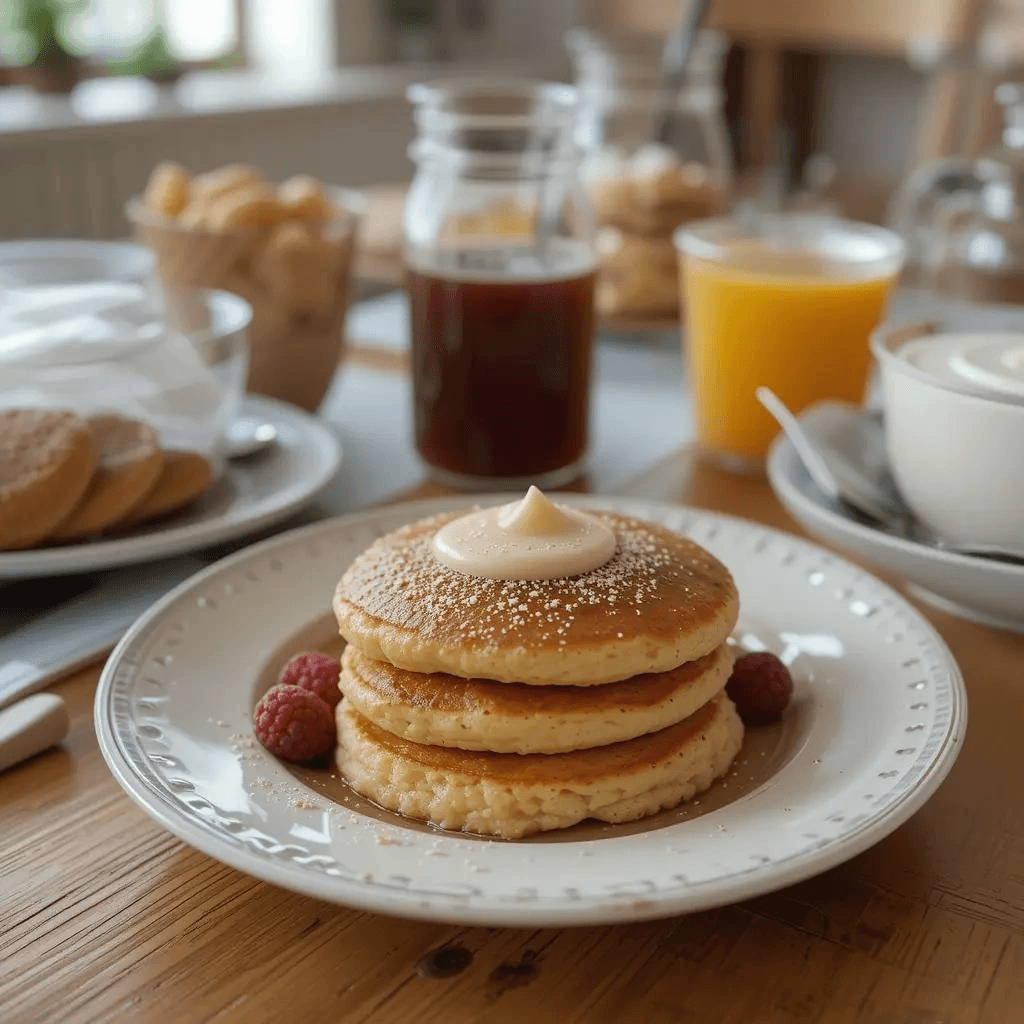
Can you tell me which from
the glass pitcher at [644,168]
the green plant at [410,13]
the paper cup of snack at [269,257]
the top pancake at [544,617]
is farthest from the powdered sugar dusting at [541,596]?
the green plant at [410,13]

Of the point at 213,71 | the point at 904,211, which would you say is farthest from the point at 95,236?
the point at 904,211

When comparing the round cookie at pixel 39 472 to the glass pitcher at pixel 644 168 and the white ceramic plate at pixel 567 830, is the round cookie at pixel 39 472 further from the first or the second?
the glass pitcher at pixel 644 168

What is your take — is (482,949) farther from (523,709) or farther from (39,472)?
(39,472)

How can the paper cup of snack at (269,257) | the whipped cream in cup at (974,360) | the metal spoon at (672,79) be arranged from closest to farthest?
the whipped cream in cup at (974,360) < the paper cup of snack at (269,257) < the metal spoon at (672,79)

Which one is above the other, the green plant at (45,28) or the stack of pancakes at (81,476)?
the green plant at (45,28)

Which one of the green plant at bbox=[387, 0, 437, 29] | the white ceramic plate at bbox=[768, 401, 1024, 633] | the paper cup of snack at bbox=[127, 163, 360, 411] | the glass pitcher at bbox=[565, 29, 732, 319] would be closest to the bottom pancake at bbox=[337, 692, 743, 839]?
the white ceramic plate at bbox=[768, 401, 1024, 633]

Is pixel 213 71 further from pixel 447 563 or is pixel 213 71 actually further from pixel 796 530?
pixel 447 563
